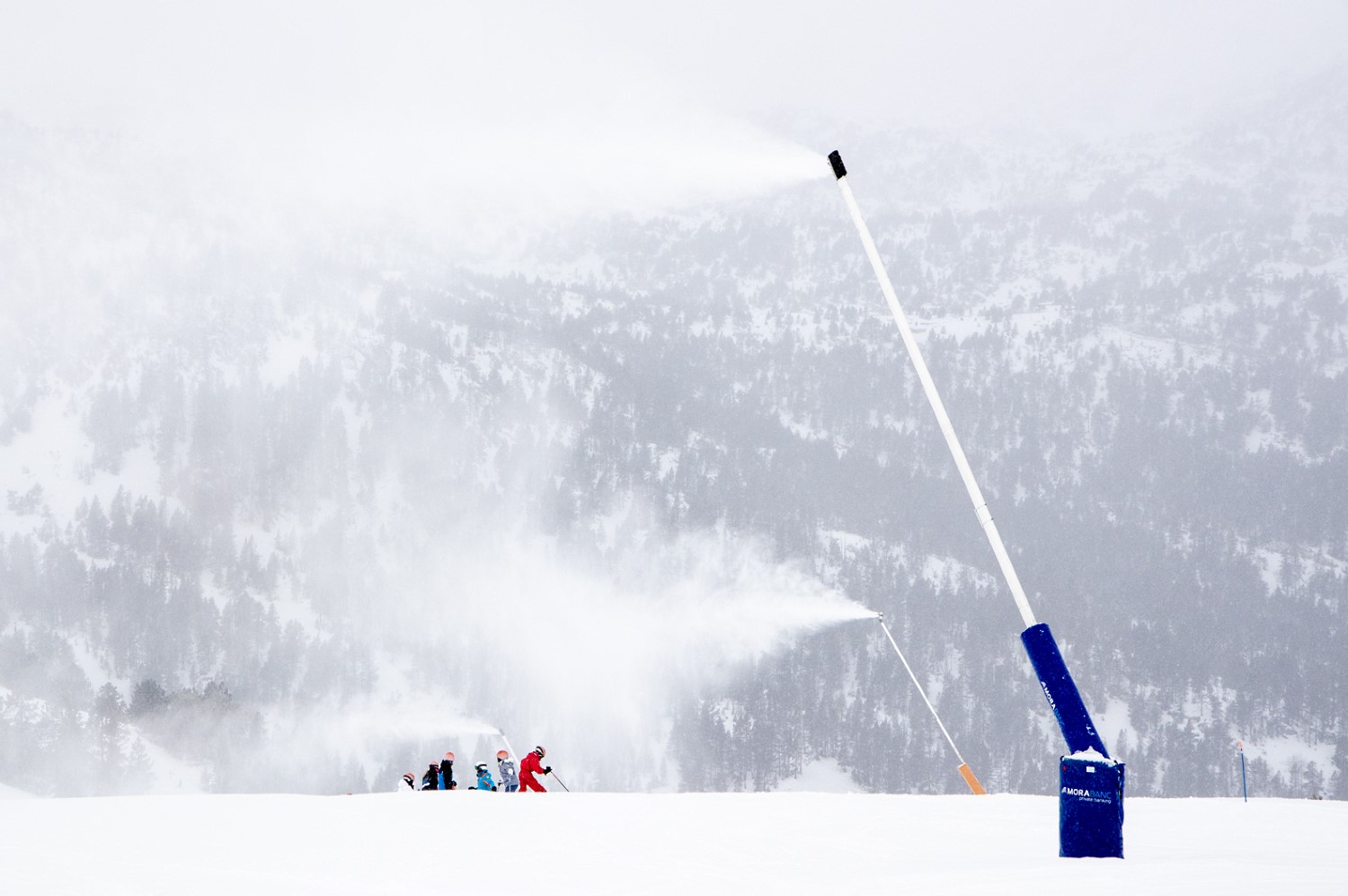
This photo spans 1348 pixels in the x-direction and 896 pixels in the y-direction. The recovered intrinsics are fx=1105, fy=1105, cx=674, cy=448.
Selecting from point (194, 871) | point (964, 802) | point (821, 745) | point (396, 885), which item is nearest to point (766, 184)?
point (396, 885)

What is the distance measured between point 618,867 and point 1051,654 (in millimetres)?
4604

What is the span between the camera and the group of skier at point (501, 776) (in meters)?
24.2

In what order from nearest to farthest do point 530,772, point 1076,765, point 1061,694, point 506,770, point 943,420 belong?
point 1076,765, point 1061,694, point 943,420, point 530,772, point 506,770

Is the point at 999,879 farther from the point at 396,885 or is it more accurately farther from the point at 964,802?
the point at 964,802

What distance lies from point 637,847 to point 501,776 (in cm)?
1552

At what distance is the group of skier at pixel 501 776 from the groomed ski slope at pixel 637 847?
7.80 m

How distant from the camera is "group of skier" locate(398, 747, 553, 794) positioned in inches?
951

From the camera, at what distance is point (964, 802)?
53.0 feet

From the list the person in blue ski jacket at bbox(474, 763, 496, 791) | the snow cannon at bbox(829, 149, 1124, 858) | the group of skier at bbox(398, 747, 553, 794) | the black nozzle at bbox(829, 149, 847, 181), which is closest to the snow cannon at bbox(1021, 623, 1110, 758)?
the snow cannon at bbox(829, 149, 1124, 858)

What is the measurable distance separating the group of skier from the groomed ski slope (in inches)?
307

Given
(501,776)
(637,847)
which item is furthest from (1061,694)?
(501,776)

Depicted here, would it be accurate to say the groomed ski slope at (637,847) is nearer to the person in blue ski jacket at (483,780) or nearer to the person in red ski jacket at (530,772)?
the person in red ski jacket at (530,772)

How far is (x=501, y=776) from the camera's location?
26250mm

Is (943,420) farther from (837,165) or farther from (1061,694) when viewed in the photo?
(1061,694)
